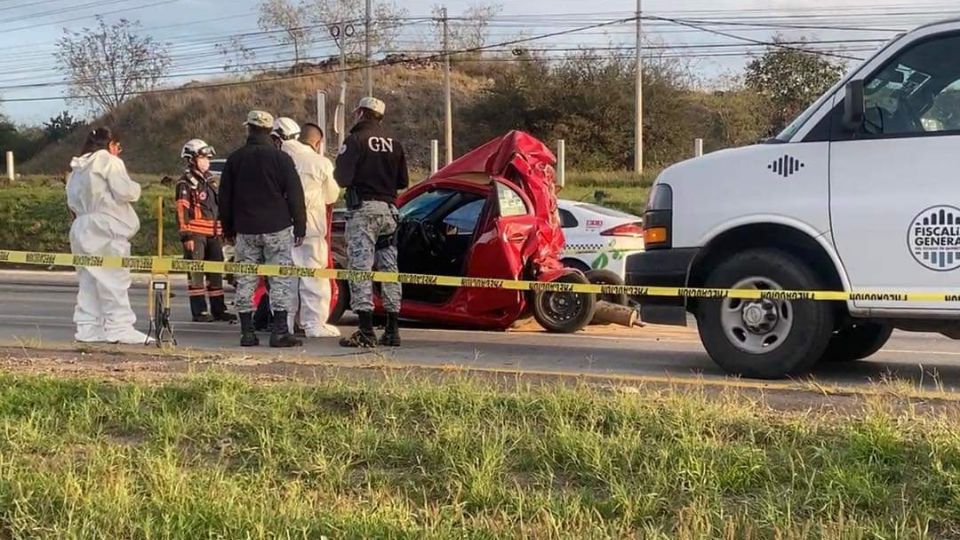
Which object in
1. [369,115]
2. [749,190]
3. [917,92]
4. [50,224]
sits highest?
[369,115]

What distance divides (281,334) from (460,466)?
184 inches

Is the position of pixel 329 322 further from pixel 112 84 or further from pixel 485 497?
pixel 112 84

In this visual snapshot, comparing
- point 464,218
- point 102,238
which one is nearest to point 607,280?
point 464,218

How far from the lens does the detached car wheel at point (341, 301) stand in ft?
32.8

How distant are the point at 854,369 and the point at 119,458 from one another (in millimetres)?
5424

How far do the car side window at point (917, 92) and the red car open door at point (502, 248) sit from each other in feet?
11.7

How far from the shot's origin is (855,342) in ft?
25.1

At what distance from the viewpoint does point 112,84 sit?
63281mm

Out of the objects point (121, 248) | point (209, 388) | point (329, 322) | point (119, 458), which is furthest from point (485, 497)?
point (329, 322)

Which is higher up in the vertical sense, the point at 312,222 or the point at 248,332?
the point at 312,222

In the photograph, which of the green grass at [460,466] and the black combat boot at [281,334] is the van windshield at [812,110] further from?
the black combat boot at [281,334]

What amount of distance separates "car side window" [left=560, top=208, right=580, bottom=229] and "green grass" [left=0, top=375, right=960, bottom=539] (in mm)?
6633

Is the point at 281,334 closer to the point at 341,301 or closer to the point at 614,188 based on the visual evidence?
the point at 341,301

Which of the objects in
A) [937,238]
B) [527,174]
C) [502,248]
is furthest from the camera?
[527,174]
